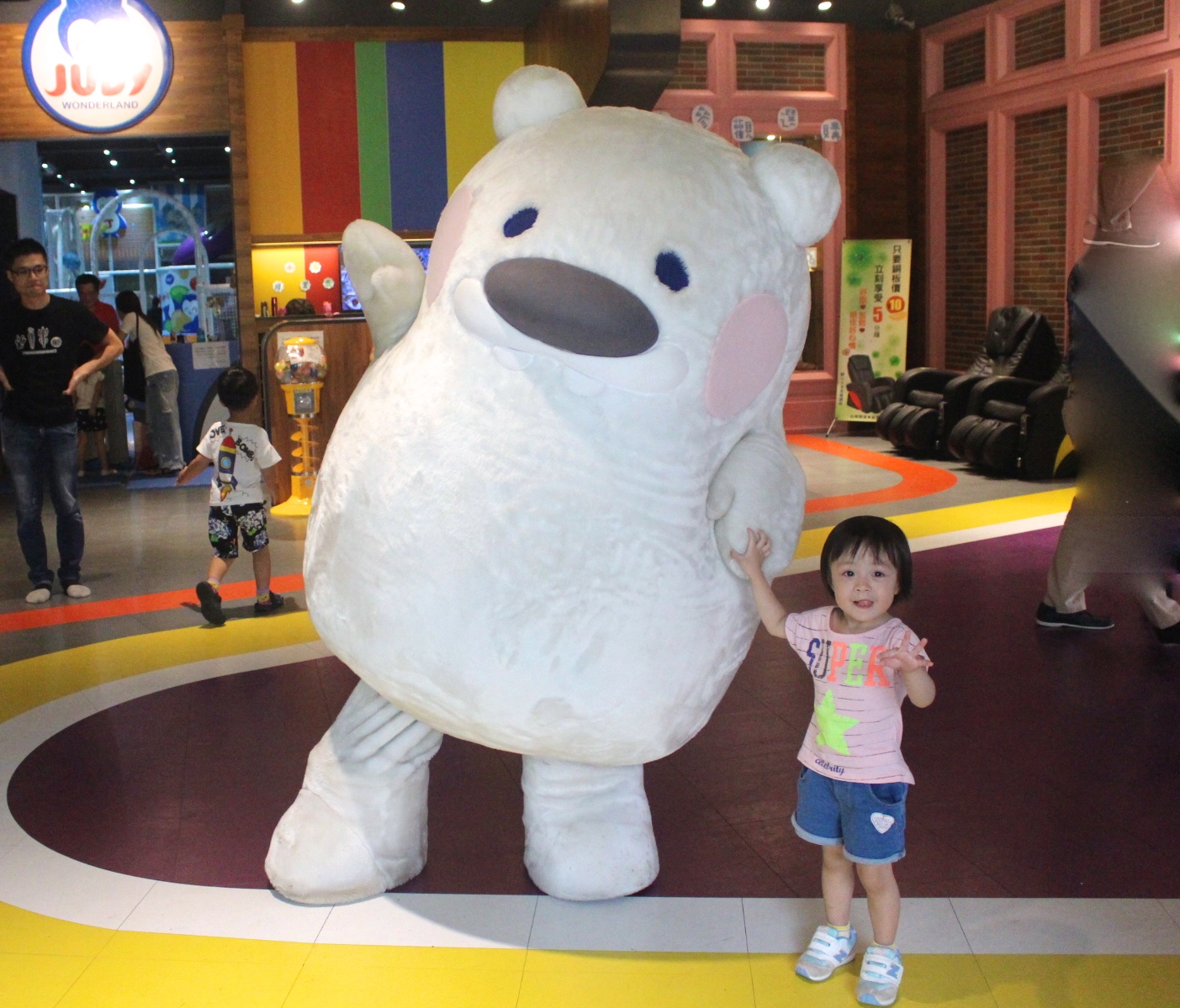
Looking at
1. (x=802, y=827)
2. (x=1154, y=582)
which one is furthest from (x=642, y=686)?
(x=1154, y=582)

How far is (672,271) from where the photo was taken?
2162 millimetres

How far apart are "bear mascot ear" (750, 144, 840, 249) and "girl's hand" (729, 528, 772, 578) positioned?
0.55 metres

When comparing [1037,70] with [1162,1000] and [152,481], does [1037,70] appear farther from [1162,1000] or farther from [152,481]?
[1162,1000]

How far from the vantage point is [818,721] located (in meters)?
2.17

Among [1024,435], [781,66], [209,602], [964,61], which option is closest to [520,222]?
[209,602]

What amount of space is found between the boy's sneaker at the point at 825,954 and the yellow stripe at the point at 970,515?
3748 millimetres

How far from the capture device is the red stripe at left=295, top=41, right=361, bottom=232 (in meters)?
9.70

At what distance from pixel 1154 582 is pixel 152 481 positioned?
276 inches

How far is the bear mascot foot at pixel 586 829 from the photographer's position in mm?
2498

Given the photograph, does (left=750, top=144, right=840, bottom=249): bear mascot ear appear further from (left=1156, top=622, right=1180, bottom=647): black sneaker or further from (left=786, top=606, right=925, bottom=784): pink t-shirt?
(left=1156, top=622, right=1180, bottom=647): black sneaker

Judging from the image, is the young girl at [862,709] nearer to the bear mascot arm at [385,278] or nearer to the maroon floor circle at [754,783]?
the maroon floor circle at [754,783]

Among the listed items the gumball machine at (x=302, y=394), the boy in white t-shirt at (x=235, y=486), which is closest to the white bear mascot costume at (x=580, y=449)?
the boy in white t-shirt at (x=235, y=486)

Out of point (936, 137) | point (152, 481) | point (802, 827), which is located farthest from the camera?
point (936, 137)

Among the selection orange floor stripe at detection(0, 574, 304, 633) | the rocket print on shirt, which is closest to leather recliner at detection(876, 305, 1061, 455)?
orange floor stripe at detection(0, 574, 304, 633)
